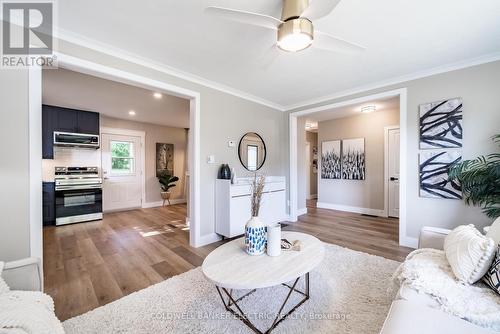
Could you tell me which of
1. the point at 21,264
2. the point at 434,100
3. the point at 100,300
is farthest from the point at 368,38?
the point at 100,300

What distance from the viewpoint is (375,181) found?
488 cm

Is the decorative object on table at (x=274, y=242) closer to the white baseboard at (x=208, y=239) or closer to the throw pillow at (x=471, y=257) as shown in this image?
the throw pillow at (x=471, y=257)

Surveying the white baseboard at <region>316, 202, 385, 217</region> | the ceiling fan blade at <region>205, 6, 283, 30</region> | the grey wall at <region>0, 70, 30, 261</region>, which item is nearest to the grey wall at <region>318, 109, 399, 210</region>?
the white baseboard at <region>316, 202, 385, 217</region>

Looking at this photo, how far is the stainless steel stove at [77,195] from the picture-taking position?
4.14 metres

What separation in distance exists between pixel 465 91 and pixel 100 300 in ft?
15.0

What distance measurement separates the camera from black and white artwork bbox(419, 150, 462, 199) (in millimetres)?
2584

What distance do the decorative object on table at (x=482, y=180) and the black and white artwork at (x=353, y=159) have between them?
2528 millimetres

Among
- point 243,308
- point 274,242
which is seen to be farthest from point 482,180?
point 243,308

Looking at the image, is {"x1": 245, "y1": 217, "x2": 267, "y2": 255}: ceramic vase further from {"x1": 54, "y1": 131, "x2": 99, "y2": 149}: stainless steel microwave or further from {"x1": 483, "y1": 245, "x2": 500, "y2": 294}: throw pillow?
{"x1": 54, "y1": 131, "x2": 99, "y2": 149}: stainless steel microwave

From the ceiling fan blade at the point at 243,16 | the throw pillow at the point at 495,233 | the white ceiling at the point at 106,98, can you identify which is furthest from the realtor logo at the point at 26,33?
the throw pillow at the point at 495,233

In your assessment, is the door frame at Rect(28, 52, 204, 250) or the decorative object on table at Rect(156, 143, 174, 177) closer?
the door frame at Rect(28, 52, 204, 250)

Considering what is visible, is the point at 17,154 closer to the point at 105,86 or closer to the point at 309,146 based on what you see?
the point at 105,86

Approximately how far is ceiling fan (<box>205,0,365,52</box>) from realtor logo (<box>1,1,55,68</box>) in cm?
159

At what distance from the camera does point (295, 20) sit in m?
1.45
